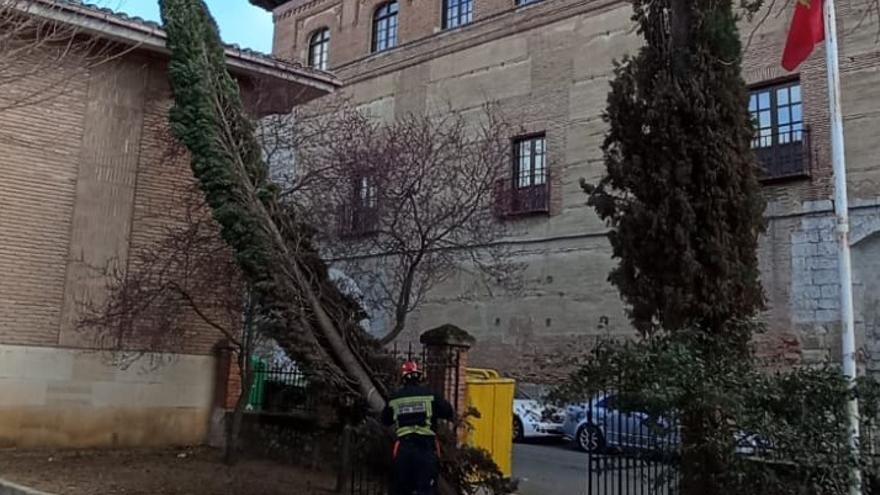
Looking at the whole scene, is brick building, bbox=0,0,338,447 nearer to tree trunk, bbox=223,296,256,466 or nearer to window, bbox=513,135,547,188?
tree trunk, bbox=223,296,256,466

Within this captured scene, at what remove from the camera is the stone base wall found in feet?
37.9

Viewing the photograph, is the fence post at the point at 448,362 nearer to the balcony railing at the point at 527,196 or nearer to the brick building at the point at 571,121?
the brick building at the point at 571,121

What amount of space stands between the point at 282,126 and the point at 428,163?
8.91ft

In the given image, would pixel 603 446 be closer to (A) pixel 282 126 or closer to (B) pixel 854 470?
(B) pixel 854 470

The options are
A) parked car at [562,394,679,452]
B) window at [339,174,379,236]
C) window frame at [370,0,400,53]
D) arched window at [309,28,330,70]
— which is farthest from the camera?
arched window at [309,28,330,70]

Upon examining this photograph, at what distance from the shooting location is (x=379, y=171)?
14320 millimetres

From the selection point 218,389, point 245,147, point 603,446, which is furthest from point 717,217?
point 218,389

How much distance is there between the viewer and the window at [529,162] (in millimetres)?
22625

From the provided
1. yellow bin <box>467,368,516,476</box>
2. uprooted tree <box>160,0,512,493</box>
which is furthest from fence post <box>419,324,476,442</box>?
uprooted tree <box>160,0,512,493</box>

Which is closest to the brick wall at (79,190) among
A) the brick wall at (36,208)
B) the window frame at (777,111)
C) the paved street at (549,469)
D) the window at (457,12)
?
the brick wall at (36,208)

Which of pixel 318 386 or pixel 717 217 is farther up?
pixel 717 217

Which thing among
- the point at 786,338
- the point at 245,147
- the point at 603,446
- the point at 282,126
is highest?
the point at 282,126

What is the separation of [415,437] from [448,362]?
7.35ft

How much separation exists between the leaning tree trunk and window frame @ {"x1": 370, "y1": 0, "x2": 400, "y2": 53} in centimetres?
1715
